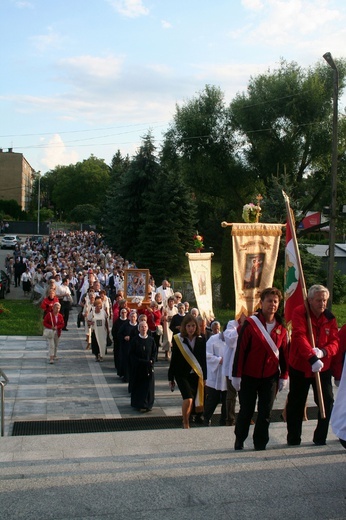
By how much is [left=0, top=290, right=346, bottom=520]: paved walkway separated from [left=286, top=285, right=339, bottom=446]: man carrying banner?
9.8 inches

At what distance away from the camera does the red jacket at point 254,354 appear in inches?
237

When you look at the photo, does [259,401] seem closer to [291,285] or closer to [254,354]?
[254,354]

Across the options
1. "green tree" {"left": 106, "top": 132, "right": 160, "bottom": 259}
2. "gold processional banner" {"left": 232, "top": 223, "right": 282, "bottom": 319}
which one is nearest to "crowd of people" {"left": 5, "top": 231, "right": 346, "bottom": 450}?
"gold processional banner" {"left": 232, "top": 223, "right": 282, "bottom": 319}

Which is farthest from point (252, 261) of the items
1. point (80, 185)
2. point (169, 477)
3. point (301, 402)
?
point (80, 185)

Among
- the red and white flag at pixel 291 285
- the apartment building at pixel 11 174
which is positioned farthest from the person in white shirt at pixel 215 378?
the apartment building at pixel 11 174

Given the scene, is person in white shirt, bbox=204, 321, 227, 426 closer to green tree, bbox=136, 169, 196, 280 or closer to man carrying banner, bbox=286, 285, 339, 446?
man carrying banner, bbox=286, 285, 339, 446

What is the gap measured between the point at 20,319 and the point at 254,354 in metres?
17.1

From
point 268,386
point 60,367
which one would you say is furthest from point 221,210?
point 268,386

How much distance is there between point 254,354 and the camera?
19.8 ft

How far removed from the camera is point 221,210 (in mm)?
47375

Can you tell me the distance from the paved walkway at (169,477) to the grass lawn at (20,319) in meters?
12.1

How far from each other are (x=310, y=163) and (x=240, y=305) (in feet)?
97.0

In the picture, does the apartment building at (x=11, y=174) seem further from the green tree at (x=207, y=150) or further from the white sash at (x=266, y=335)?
the white sash at (x=266, y=335)

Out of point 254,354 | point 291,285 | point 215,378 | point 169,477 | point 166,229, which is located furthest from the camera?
point 166,229
